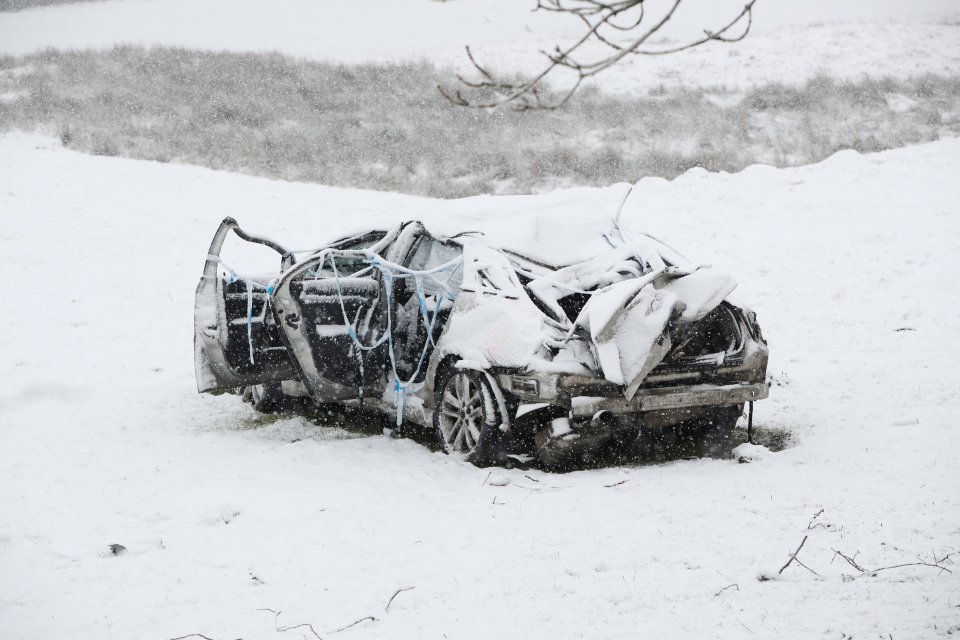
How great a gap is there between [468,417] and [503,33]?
3044cm

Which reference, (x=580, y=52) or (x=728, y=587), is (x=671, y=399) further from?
(x=580, y=52)

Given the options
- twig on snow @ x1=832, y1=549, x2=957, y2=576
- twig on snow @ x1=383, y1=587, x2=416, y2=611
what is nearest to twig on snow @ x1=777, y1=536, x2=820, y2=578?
twig on snow @ x1=832, y1=549, x2=957, y2=576

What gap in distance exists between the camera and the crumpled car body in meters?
5.43

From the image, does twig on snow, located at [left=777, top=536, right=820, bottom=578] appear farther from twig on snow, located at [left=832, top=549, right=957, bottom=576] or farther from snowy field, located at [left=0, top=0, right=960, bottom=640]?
twig on snow, located at [left=832, top=549, right=957, bottom=576]

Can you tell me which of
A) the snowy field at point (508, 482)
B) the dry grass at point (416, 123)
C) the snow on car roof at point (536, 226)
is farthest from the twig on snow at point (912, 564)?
the dry grass at point (416, 123)

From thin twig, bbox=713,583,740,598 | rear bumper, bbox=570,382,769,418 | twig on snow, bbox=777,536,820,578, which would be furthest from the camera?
rear bumper, bbox=570,382,769,418

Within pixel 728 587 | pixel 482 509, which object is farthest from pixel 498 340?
pixel 728 587

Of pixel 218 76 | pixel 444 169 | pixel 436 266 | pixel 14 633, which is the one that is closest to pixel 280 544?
pixel 14 633

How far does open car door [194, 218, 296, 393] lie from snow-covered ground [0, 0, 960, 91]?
70.7 feet

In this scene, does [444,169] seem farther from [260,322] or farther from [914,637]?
[914,637]

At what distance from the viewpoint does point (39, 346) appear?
10.5 metres

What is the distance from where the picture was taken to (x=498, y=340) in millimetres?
5680

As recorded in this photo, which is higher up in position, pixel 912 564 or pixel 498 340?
pixel 498 340

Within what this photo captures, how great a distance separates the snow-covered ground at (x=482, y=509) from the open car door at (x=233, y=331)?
1.74 ft
